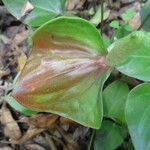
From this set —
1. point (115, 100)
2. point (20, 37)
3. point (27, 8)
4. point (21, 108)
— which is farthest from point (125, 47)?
point (20, 37)

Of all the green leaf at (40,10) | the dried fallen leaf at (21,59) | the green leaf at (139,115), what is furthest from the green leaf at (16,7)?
the green leaf at (139,115)

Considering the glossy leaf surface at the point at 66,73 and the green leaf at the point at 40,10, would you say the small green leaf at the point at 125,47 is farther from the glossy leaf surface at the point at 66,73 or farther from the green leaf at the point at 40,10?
the green leaf at the point at 40,10

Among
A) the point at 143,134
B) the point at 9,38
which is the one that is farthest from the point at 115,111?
the point at 9,38

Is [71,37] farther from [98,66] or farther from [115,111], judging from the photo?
[115,111]

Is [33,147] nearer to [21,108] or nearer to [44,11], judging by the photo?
[21,108]

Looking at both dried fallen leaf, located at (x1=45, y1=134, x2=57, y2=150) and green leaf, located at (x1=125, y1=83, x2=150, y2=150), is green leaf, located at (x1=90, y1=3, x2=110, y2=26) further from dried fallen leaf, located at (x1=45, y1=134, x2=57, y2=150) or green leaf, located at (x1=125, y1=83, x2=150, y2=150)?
green leaf, located at (x1=125, y1=83, x2=150, y2=150)

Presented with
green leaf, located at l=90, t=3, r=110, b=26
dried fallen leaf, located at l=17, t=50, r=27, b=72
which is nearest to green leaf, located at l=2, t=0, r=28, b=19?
dried fallen leaf, located at l=17, t=50, r=27, b=72

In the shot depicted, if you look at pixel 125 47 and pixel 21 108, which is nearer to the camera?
pixel 125 47
